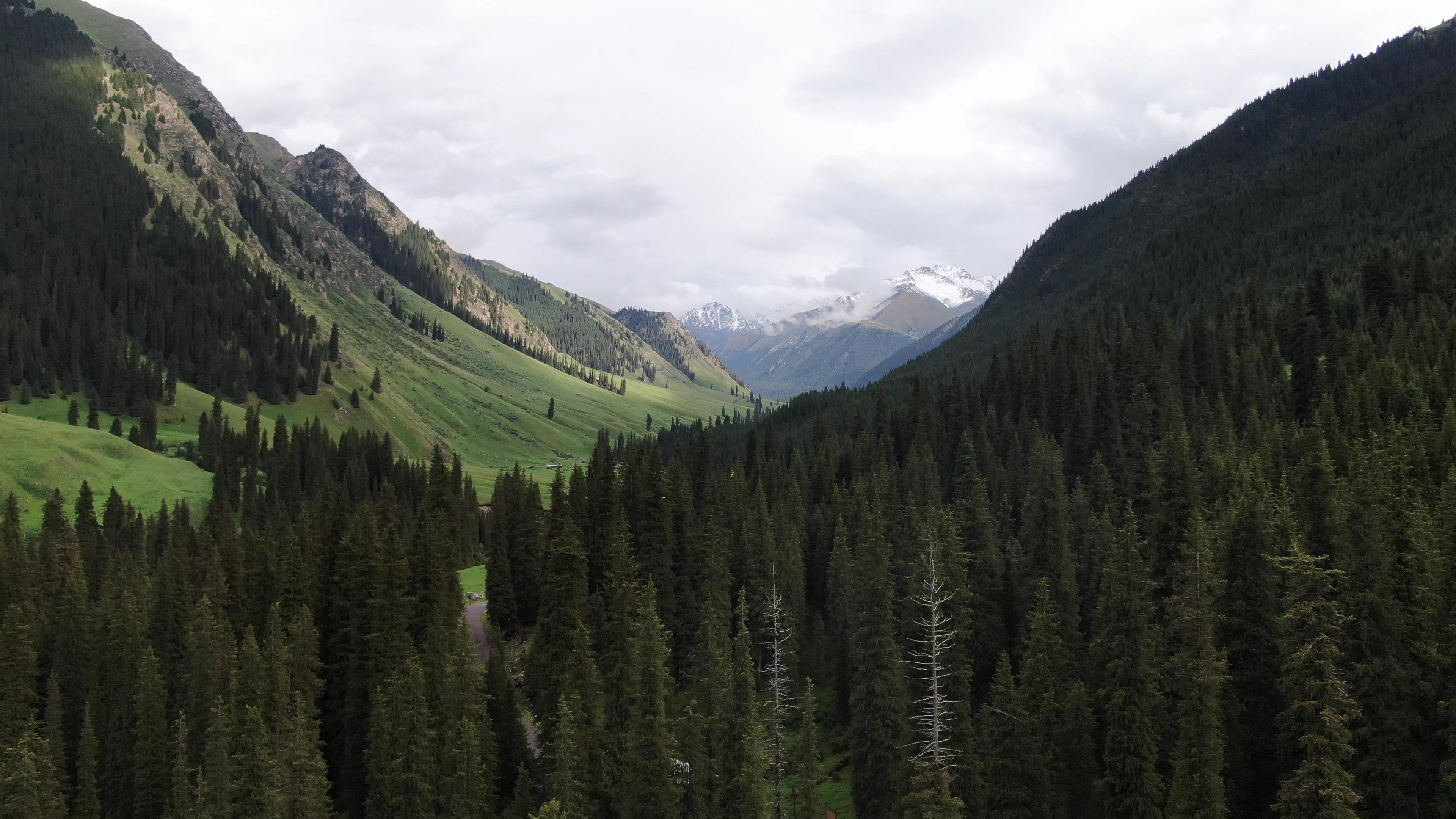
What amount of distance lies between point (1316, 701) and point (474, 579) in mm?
107219

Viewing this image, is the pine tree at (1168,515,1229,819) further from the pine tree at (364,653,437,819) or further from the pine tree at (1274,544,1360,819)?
the pine tree at (364,653,437,819)

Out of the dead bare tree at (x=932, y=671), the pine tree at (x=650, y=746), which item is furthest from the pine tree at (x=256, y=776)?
the dead bare tree at (x=932, y=671)

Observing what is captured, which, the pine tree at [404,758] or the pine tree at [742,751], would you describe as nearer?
the pine tree at [742,751]

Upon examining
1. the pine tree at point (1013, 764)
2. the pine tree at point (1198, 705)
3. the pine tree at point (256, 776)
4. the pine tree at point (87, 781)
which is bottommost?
the pine tree at point (87, 781)

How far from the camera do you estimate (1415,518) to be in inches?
1642

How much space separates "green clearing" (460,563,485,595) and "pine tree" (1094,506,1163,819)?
83148 mm

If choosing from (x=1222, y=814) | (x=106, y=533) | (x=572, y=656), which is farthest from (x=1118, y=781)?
(x=106, y=533)

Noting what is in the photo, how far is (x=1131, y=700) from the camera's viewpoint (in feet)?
125

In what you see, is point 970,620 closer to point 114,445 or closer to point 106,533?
point 106,533

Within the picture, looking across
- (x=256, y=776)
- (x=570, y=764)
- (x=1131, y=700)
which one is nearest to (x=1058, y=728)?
(x=1131, y=700)

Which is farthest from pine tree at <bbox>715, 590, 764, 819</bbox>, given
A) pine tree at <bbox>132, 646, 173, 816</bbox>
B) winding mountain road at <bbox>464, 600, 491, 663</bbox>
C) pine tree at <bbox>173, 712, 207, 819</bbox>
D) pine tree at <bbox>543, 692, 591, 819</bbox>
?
pine tree at <bbox>132, 646, 173, 816</bbox>

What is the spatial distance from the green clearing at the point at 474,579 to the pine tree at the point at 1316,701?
9150 centimetres

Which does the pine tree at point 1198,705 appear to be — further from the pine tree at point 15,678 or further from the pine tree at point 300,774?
the pine tree at point 15,678

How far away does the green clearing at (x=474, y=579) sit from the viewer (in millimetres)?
112312
